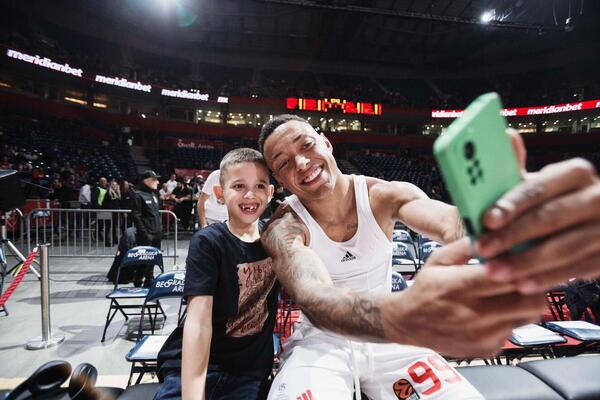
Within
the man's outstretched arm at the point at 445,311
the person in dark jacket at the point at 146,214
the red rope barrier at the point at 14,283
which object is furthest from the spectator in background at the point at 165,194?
the man's outstretched arm at the point at 445,311

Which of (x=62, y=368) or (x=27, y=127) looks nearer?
(x=62, y=368)

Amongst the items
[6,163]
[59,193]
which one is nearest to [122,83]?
[6,163]

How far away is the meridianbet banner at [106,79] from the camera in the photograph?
15705 mm

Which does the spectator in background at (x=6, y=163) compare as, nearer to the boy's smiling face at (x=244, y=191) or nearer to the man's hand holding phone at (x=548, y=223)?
the boy's smiling face at (x=244, y=191)

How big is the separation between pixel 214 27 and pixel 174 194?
Answer: 1582cm

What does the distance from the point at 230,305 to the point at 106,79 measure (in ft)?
71.2

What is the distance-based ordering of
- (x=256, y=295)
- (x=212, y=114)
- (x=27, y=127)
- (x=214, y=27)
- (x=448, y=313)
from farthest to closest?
(x=212, y=114) → (x=214, y=27) → (x=27, y=127) → (x=256, y=295) → (x=448, y=313)

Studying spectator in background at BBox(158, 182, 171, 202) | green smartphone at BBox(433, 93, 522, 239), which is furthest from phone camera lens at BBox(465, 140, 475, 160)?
spectator in background at BBox(158, 182, 171, 202)

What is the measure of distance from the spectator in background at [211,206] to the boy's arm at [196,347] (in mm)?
2647

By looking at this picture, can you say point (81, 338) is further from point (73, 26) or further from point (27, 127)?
point (73, 26)

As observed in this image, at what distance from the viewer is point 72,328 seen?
4090 millimetres

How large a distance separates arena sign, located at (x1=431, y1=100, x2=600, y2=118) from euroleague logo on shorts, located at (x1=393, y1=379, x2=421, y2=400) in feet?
79.2

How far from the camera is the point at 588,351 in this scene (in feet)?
11.0

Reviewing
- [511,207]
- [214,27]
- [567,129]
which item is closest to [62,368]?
[511,207]
